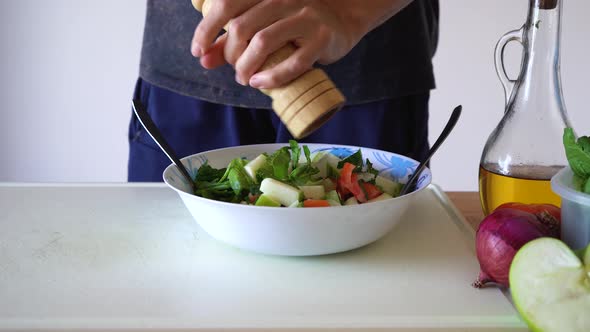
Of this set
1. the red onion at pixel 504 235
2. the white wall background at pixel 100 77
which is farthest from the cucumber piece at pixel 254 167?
the white wall background at pixel 100 77

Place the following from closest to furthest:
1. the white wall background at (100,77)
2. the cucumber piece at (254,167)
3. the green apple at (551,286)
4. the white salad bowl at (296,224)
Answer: the green apple at (551,286)
the white salad bowl at (296,224)
the cucumber piece at (254,167)
the white wall background at (100,77)

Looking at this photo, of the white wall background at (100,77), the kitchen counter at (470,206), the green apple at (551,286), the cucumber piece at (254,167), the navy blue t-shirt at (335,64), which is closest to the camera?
the green apple at (551,286)

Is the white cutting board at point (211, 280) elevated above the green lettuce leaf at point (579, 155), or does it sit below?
below

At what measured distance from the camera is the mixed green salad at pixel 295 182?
2.05 ft

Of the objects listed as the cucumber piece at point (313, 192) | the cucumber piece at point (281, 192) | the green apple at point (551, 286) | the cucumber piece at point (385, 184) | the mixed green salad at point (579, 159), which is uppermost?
the mixed green salad at point (579, 159)

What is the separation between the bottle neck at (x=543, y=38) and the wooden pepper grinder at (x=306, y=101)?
23 cm

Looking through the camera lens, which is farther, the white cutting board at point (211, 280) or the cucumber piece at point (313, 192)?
the cucumber piece at point (313, 192)

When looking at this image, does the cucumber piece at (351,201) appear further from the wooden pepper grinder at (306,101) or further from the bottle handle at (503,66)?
the bottle handle at (503,66)

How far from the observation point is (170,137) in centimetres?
107

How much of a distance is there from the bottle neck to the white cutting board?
199 mm

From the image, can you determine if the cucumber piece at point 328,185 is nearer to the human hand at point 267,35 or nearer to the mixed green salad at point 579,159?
the human hand at point 267,35

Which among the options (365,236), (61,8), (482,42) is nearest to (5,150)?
(61,8)

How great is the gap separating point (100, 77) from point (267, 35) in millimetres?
1680

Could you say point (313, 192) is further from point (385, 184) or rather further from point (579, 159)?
point (579, 159)
